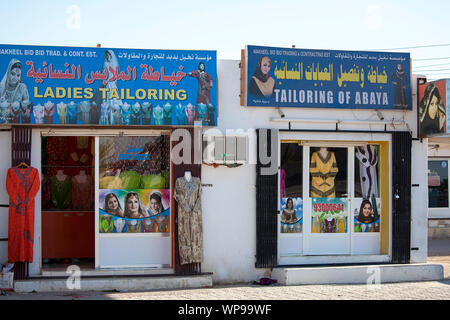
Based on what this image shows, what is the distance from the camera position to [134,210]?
9617 millimetres

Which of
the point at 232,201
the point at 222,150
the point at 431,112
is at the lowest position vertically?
the point at 232,201

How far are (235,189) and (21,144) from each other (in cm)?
346

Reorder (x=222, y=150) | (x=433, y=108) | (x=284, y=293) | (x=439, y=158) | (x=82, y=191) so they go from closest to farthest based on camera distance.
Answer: (x=284, y=293) → (x=222, y=150) → (x=433, y=108) → (x=82, y=191) → (x=439, y=158)

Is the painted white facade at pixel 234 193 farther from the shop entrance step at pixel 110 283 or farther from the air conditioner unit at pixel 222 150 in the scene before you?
the shop entrance step at pixel 110 283

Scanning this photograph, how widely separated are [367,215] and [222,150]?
2998mm

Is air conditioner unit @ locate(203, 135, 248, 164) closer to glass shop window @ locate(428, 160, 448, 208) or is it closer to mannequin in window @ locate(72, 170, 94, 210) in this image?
mannequin in window @ locate(72, 170, 94, 210)

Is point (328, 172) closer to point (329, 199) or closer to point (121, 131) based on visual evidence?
point (329, 199)

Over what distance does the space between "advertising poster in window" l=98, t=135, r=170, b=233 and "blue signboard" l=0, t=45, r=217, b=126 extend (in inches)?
23.2

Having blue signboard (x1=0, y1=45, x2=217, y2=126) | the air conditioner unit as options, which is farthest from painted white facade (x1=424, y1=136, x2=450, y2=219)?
blue signboard (x1=0, y1=45, x2=217, y2=126)

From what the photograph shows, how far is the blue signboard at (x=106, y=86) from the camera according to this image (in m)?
8.92

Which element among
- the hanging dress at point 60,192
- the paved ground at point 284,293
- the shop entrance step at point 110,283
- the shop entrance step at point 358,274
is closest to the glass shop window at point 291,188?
the shop entrance step at point 358,274

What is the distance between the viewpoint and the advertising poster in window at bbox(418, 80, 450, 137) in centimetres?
955

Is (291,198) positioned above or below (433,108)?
below

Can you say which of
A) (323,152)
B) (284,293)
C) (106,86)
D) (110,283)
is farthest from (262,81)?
(110,283)
